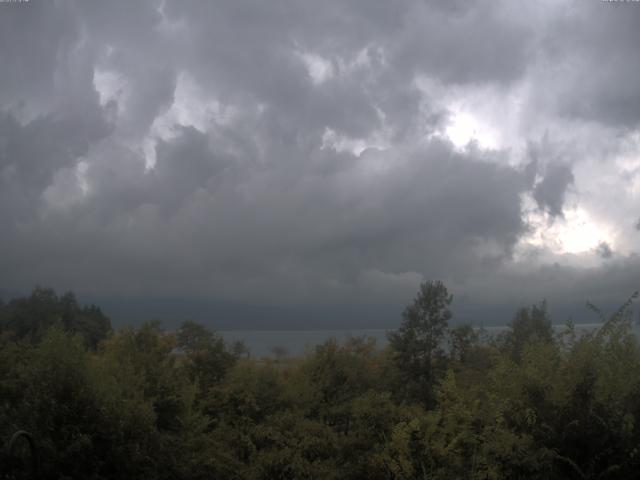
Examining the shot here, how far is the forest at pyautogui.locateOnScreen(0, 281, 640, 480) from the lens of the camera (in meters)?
15.9

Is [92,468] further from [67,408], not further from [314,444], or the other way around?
[314,444]

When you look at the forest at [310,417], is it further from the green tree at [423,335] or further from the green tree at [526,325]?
the green tree at [526,325]

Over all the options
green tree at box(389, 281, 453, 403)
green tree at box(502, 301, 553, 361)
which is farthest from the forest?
green tree at box(502, 301, 553, 361)

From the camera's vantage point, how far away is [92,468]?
1656 cm

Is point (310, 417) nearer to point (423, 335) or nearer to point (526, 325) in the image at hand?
point (423, 335)

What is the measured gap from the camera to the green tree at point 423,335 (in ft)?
137

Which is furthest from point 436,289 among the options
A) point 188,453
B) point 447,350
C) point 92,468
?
point 92,468

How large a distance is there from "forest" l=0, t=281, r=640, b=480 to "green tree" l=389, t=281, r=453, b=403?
16.9ft

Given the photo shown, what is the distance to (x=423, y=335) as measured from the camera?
42.7 metres

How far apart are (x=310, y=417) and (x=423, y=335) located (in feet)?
36.7

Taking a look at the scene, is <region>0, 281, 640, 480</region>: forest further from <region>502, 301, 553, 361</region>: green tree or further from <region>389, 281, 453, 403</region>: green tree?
<region>502, 301, 553, 361</region>: green tree

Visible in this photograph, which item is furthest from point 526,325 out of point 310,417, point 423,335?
point 310,417

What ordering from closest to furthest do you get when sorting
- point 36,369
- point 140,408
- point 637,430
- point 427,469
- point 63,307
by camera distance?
point 637,430, point 36,369, point 140,408, point 427,469, point 63,307

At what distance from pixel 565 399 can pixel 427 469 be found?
7.25m
